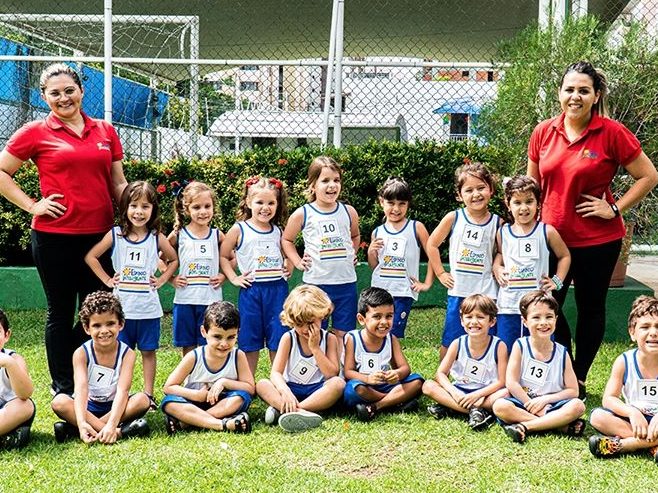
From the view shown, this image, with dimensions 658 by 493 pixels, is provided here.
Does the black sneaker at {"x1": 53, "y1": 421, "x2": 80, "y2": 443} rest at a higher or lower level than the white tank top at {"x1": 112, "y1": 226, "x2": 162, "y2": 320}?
lower

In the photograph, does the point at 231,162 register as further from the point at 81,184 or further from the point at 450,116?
the point at 81,184

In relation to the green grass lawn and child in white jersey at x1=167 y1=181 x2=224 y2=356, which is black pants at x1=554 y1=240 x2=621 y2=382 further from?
child in white jersey at x1=167 y1=181 x2=224 y2=356

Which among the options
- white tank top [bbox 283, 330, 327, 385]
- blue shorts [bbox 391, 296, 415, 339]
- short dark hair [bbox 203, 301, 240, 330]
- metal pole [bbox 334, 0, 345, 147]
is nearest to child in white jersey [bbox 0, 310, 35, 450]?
short dark hair [bbox 203, 301, 240, 330]

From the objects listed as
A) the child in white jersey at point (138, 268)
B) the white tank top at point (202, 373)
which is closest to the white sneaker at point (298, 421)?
the white tank top at point (202, 373)

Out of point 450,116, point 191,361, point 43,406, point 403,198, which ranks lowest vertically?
point 43,406

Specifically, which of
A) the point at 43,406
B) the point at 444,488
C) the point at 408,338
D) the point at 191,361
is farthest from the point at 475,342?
the point at 43,406

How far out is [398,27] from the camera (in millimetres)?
11656

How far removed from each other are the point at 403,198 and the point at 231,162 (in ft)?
8.95

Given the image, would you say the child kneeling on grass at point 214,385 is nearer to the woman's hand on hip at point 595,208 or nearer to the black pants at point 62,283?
the black pants at point 62,283

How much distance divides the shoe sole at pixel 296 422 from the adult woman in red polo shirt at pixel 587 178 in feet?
5.32

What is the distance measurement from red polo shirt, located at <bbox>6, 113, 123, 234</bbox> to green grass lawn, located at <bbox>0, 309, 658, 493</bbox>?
111 cm

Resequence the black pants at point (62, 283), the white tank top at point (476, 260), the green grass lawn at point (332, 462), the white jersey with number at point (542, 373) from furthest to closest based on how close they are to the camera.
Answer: the white tank top at point (476, 260), the black pants at point (62, 283), the white jersey with number at point (542, 373), the green grass lawn at point (332, 462)

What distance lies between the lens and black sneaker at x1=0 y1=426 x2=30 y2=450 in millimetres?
3889

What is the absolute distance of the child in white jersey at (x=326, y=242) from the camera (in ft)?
16.4
